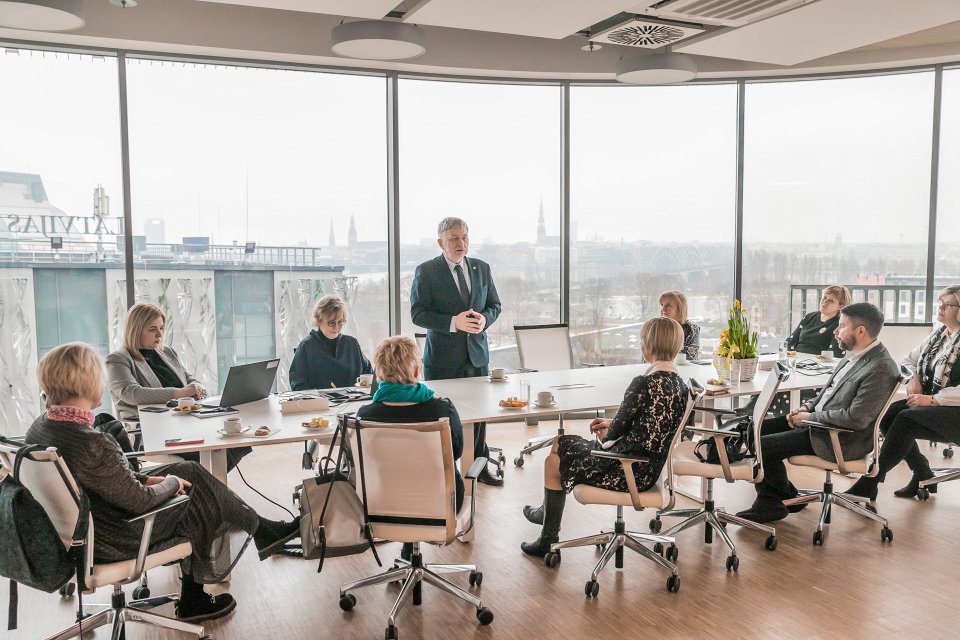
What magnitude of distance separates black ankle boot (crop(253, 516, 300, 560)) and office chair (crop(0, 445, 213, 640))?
426mm

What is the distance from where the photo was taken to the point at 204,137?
6.03 m

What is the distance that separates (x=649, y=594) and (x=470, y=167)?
437cm

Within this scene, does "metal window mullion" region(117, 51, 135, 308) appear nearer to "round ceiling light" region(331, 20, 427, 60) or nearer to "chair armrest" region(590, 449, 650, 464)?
"round ceiling light" region(331, 20, 427, 60)

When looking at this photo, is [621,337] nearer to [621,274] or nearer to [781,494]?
[621,274]

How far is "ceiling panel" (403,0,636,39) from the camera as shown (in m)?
4.72

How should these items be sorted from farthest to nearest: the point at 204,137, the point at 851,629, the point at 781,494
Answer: the point at 204,137 → the point at 781,494 → the point at 851,629

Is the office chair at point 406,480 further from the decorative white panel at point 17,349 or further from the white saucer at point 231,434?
the decorative white panel at point 17,349

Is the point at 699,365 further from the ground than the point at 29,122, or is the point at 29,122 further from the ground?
the point at 29,122

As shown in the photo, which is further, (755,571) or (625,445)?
(755,571)

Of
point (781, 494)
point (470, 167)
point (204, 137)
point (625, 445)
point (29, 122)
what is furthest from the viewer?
point (470, 167)

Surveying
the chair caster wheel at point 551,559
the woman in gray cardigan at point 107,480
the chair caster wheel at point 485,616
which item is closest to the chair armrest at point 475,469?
the chair caster wheel at point 485,616

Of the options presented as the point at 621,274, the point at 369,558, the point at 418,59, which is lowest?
the point at 369,558

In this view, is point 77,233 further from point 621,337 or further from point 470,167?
point 621,337

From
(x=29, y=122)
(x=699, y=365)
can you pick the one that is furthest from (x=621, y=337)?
(x=29, y=122)
